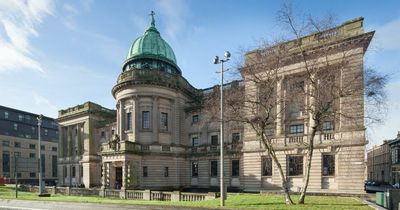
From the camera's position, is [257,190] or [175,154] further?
[175,154]

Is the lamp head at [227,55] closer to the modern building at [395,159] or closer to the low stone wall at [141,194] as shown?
the low stone wall at [141,194]

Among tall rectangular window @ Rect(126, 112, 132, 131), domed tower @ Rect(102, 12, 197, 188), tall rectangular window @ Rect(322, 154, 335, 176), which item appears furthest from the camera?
tall rectangular window @ Rect(126, 112, 132, 131)

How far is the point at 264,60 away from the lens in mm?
21938

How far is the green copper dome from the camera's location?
50281 millimetres

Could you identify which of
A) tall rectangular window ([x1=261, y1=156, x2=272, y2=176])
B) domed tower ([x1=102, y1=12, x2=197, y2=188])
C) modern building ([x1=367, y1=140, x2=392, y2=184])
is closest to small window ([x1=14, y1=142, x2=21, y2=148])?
domed tower ([x1=102, y1=12, x2=197, y2=188])

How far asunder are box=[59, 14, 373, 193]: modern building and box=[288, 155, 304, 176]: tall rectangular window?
11 centimetres

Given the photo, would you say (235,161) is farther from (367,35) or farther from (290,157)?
(367,35)

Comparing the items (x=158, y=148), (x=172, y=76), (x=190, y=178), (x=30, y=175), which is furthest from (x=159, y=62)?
(x=30, y=175)

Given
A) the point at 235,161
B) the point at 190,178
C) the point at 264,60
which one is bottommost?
the point at 190,178

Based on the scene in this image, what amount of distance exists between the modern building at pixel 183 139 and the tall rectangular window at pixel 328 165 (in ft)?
0.33

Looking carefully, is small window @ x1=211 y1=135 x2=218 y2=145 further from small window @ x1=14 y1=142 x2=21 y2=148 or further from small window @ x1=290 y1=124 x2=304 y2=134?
small window @ x1=14 y1=142 x2=21 y2=148

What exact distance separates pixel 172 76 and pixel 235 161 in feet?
50.7

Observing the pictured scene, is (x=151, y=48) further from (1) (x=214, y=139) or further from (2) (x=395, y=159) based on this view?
(2) (x=395, y=159)

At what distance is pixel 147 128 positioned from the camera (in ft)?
148
